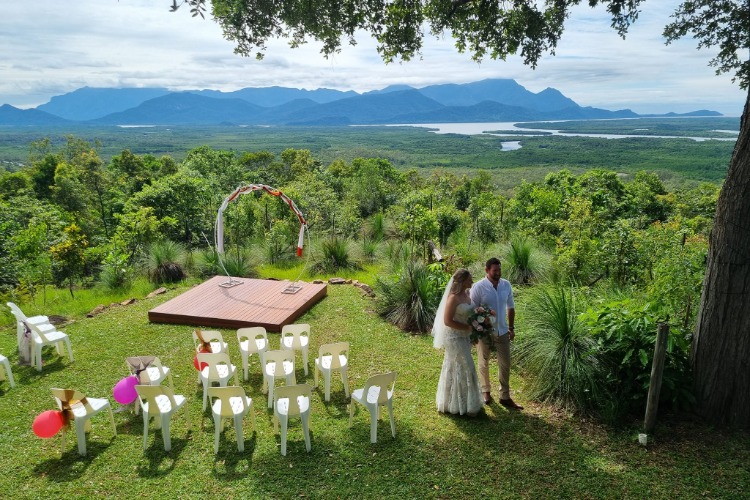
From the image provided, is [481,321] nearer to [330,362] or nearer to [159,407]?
[330,362]

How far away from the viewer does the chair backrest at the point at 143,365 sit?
5418 mm

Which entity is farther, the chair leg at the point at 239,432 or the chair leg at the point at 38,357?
the chair leg at the point at 38,357

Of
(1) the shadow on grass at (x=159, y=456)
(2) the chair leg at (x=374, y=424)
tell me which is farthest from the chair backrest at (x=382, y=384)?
(1) the shadow on grass at (x=159, y=456)

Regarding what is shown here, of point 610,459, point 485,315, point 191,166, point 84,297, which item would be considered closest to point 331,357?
point 485,315

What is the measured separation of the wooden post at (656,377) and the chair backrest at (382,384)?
2562mm

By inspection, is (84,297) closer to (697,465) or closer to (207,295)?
(207,295)

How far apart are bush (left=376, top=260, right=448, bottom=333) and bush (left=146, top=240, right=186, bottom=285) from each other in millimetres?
5596

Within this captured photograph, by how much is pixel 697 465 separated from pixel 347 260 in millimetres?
9460

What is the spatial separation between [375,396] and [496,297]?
1720mm

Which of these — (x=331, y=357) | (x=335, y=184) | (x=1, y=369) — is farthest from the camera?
(x=335, y=184)

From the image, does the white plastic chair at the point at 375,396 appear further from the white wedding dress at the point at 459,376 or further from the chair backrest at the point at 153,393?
the chair backrest at the point at 153,393

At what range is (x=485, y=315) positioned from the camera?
16.1 ft

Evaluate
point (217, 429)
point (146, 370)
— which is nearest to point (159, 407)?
point (217, 429)

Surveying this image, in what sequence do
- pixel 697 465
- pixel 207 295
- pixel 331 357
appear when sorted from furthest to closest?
pixel 207 295 → pixel 331 357 → pixel 697 465
